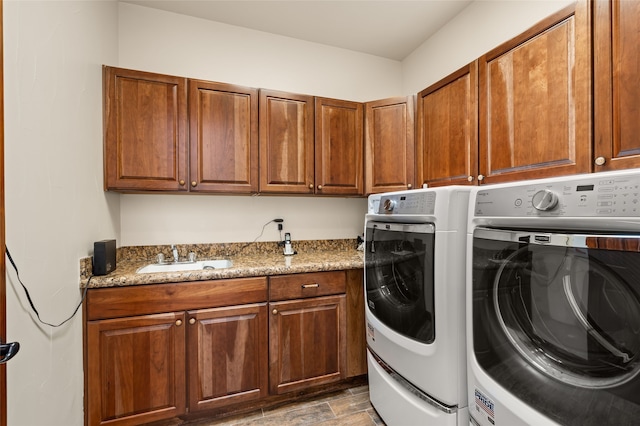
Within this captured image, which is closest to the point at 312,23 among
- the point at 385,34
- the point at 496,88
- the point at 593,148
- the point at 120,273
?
the point at 385,34

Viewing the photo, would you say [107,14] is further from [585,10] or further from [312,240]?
[585,10]

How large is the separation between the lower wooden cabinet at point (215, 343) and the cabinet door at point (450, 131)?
88cm

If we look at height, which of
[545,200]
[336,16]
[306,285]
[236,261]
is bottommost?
[306,285]

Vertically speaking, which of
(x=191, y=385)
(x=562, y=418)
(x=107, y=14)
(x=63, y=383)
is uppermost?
(x=107, y=14)

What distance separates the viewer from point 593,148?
112cm

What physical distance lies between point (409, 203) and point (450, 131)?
75cm

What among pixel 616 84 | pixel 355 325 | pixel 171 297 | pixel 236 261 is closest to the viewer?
pixel 616 84

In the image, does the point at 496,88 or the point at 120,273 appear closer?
the point at 496,88

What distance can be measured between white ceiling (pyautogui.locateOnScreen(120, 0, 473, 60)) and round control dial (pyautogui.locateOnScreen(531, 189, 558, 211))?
1.83 meters

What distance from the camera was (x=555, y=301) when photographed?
2.76 ft

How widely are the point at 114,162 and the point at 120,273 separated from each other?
0.68 m

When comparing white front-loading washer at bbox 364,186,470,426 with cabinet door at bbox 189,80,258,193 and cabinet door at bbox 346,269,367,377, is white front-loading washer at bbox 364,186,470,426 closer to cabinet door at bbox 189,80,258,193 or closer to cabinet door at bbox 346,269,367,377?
cabinet door at bbox 346,269,367,377

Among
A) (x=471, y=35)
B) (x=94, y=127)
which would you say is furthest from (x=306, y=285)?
(x=471, y=35)

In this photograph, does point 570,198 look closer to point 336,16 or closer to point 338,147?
point 338,147
